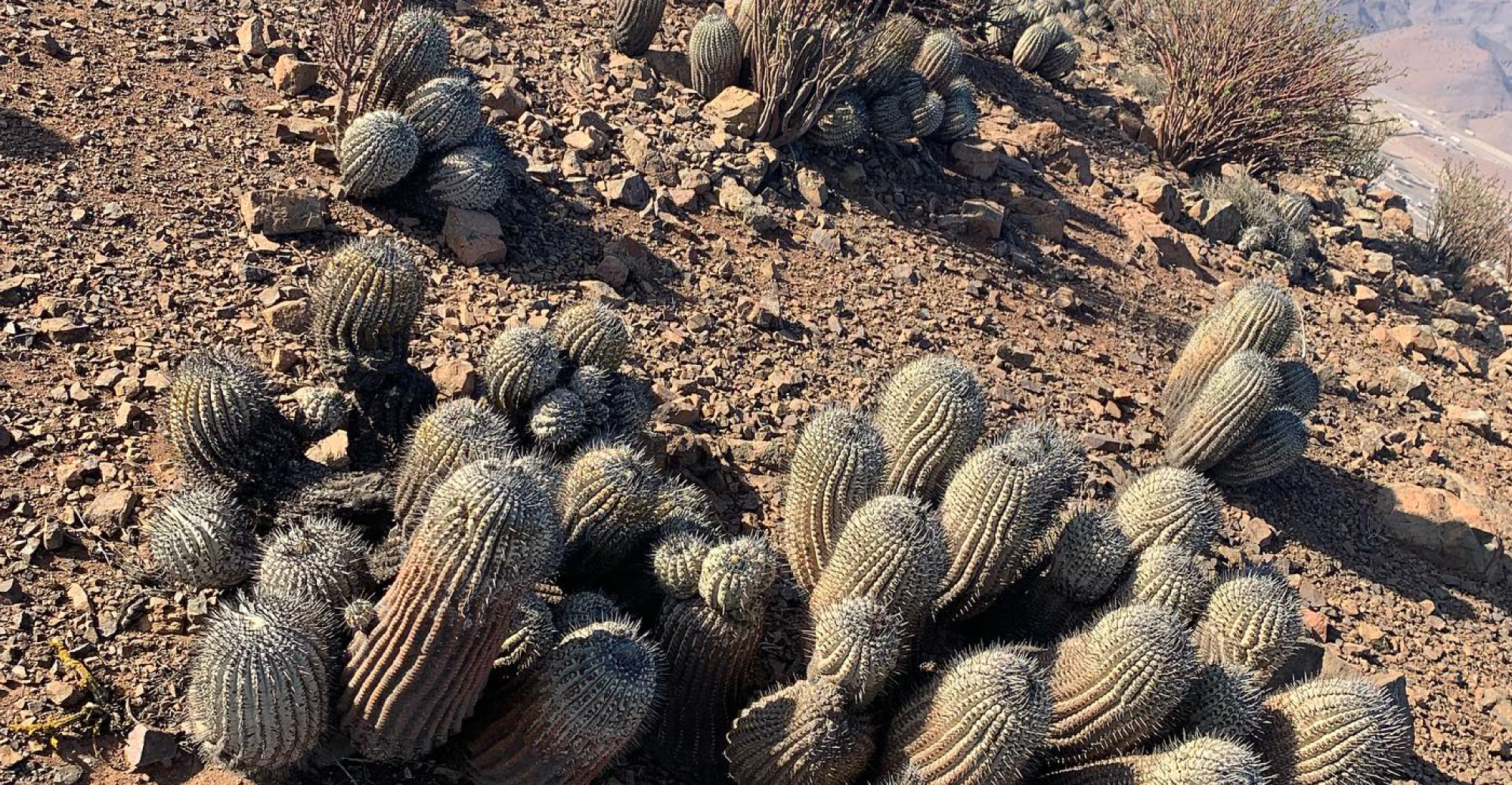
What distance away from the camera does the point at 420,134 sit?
6.22m

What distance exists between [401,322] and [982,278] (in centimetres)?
442

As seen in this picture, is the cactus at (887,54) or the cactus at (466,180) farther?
the cactus at (887,54)

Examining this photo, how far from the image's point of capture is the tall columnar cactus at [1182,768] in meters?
3.43

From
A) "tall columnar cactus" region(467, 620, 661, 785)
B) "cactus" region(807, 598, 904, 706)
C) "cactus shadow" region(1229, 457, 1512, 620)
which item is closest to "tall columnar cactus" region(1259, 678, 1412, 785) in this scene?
"cactus" region(807, 598, 904, 706)

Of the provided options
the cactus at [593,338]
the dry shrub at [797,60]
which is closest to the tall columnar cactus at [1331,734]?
the cactus at [593,338]

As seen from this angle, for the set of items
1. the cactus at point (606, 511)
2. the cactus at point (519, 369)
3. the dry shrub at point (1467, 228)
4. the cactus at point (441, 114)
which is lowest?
the dry shrub at point (1467, 228)

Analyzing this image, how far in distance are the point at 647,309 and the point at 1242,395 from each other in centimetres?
351

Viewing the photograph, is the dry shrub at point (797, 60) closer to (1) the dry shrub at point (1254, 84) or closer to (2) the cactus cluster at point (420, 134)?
(2) the cactus cluster at point (420, 134)

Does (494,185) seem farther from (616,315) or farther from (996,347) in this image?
(996,347)

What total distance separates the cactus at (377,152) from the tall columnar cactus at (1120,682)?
432 centimetres

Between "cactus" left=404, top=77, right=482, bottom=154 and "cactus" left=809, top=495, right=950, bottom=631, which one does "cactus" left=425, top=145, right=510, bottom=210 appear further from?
"cactus" left=809, top=495, right=950, bottom=631

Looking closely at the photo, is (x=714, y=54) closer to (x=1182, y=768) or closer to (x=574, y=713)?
(x=574, y=713)

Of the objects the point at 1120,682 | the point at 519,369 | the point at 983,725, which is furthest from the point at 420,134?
the point at 1120,682

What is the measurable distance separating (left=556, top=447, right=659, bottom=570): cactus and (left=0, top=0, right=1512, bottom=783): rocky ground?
831mm
